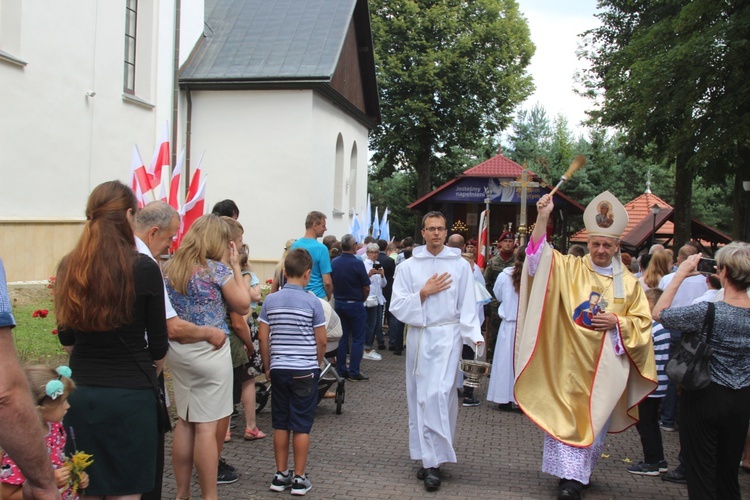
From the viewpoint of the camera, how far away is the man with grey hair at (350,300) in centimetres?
1077

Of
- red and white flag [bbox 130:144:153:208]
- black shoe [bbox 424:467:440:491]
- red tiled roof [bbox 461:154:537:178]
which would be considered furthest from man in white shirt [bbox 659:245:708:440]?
red tiled roof [bbox 461:154:537:178]

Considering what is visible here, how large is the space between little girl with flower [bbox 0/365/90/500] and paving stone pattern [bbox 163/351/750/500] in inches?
84.5

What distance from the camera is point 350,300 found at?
10.8 meters

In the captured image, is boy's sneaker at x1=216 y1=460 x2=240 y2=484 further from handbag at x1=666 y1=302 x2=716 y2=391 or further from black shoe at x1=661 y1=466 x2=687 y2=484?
black shoe at x1=661 y1=466 x2=687 y2=484

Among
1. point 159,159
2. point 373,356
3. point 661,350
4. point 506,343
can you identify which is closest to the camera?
point 661,350

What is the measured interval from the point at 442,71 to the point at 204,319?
33.3m

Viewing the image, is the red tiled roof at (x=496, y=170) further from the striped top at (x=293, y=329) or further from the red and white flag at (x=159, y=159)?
the striped top at (x=293, y=329)

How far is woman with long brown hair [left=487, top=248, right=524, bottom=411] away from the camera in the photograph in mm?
9367

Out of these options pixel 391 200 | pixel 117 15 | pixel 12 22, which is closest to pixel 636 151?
pixel 117 15

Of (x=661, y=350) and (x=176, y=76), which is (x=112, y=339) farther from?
(x=176, y=76)

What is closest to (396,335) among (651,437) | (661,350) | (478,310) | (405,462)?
(478,310)

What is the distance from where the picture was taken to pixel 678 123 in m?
18.3

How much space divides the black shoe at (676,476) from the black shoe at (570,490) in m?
1.12

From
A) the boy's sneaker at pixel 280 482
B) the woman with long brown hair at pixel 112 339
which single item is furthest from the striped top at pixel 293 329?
the woman with long brown hair at pixel 112 339
